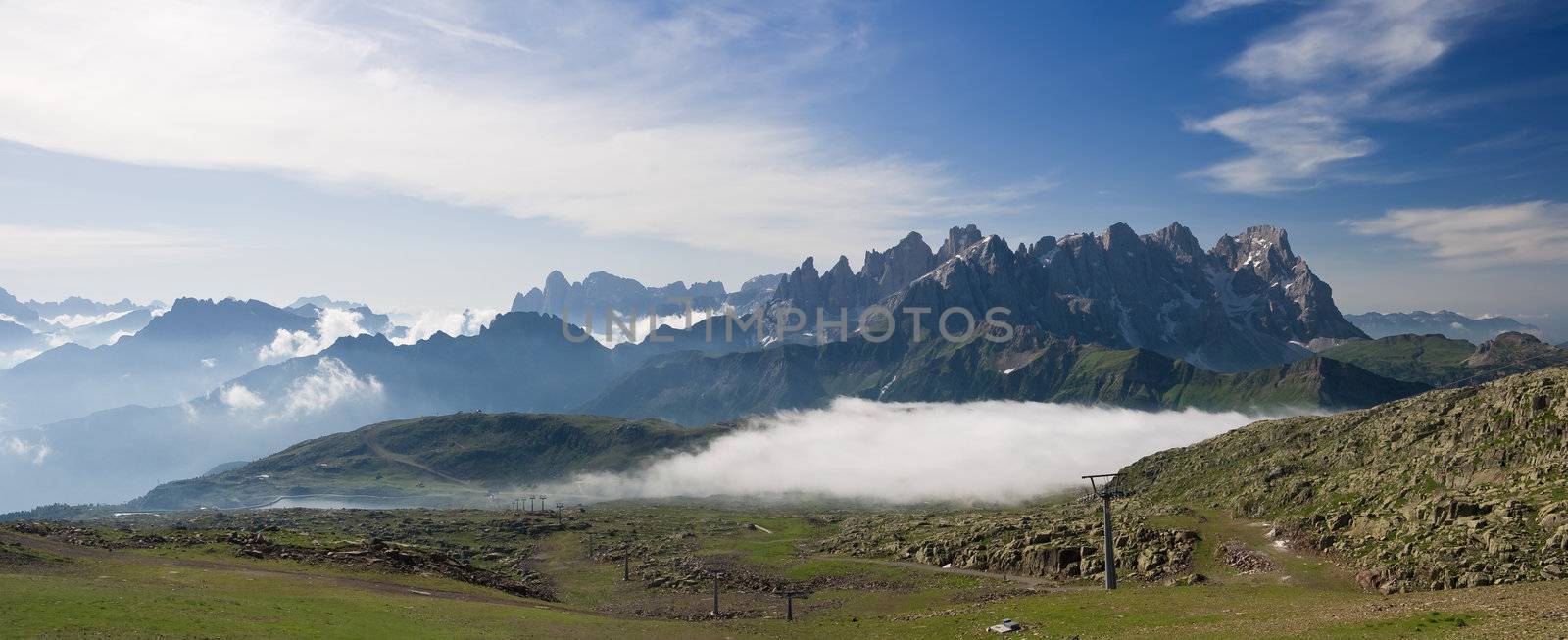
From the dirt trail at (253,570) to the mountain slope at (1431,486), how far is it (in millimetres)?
95102

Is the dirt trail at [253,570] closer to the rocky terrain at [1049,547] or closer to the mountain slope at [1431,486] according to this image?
the rocky terrain at [1049,547]

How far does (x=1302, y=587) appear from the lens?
87.1 meters

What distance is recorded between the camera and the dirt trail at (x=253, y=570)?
88.7 metres

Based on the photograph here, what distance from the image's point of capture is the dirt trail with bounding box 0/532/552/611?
88688 mm

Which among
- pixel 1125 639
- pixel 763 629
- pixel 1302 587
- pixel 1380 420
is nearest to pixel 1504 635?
pixel 1125 639

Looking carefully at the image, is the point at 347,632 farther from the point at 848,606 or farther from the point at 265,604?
the point at 848,606

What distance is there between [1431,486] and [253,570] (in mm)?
143945

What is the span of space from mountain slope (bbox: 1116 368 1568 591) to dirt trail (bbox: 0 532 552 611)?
9510cm

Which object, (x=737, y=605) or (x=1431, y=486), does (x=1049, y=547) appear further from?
(x=1431, y=486)

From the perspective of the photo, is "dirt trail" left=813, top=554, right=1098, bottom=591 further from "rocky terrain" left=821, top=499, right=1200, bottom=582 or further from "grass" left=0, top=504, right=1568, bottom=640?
"grass" left=0, top=504, right=1568, bottom=640

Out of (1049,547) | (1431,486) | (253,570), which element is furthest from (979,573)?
(253,570)

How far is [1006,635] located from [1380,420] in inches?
4273

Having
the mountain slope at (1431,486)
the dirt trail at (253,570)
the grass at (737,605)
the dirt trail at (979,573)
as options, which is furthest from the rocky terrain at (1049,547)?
the dirt trail at (253,570)

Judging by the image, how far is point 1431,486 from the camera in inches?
4112
